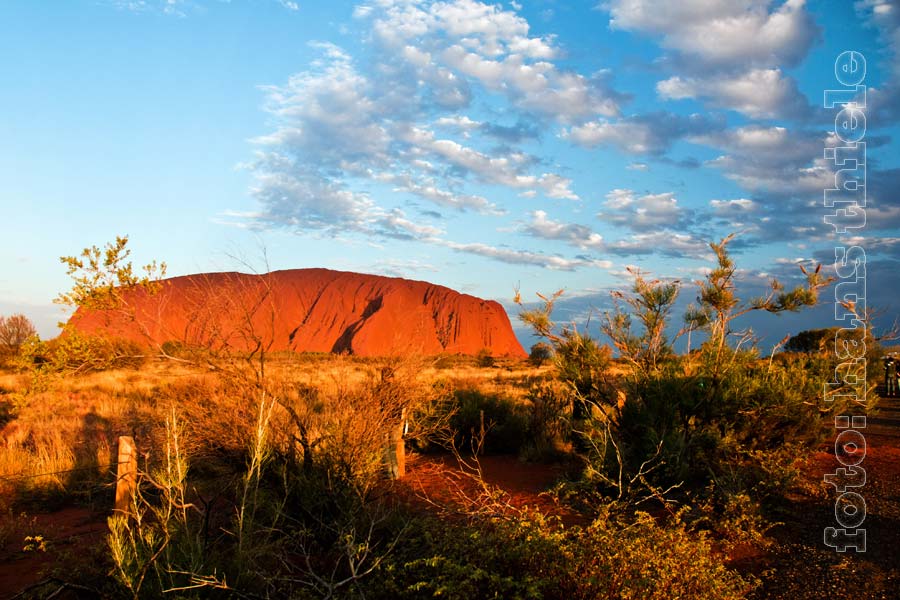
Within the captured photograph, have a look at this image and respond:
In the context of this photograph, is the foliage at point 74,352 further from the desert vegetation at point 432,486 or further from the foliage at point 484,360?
the foliage at point 484,360

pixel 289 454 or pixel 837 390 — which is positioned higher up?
pixel 837 390

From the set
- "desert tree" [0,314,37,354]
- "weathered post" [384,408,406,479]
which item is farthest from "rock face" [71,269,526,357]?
"desert tree" [0,314,37,354]

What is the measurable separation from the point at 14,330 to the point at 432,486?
28.9 metres

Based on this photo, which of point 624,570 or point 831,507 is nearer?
point 624,570

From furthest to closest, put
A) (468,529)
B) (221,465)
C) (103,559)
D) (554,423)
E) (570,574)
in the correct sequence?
(554,423)
(221,465)
(103,559)
(468,529)
(570,574)

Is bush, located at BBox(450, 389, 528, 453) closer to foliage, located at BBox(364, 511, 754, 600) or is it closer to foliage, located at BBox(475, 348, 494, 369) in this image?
foliage, located at BBox(364, 511, 754, 600)

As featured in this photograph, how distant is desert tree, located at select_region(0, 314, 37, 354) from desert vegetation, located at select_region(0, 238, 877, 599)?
73.2 ft

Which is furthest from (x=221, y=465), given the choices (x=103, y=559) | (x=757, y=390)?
(x=757, y=390)

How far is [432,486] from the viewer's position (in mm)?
8070

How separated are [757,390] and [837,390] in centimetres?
158

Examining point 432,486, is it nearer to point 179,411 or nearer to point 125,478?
point 179,411

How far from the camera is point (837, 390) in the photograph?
809 centimetres

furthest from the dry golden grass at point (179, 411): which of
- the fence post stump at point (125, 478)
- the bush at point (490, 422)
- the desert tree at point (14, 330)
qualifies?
the desert tree at point (14, 330)

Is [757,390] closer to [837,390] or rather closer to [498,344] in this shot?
[837,390]
